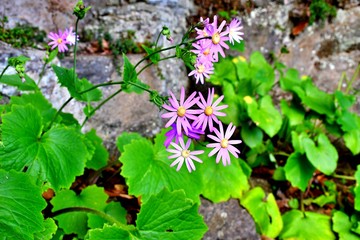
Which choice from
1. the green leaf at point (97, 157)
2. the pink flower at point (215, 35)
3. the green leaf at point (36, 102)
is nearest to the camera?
the pink flower at point (215, 35)

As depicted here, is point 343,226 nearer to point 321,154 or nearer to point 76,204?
point 321,154

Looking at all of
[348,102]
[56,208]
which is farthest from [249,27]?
Result: [56,208]

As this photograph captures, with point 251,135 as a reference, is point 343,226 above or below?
below

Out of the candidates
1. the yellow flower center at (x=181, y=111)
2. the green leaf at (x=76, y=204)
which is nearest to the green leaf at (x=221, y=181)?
the green leaf at (x=76, y=204)

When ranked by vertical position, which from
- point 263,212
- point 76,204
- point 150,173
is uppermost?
point 150,173

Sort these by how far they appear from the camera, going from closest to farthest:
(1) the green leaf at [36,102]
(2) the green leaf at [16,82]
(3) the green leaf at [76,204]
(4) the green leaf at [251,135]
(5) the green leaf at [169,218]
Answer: (5) the green leaf at [169,218]
(2) the green leaf at [16,82]
(3) the green leaf at [76,204]
(1) the green leaf at [36,102]
(4) the green leaf at [251,135]

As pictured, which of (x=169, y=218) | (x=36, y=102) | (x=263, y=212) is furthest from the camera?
(x=263, y=212)

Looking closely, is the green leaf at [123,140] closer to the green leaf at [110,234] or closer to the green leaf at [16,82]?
the green leaf at [16,82]

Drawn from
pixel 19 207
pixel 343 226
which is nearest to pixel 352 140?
pixel 343 226
